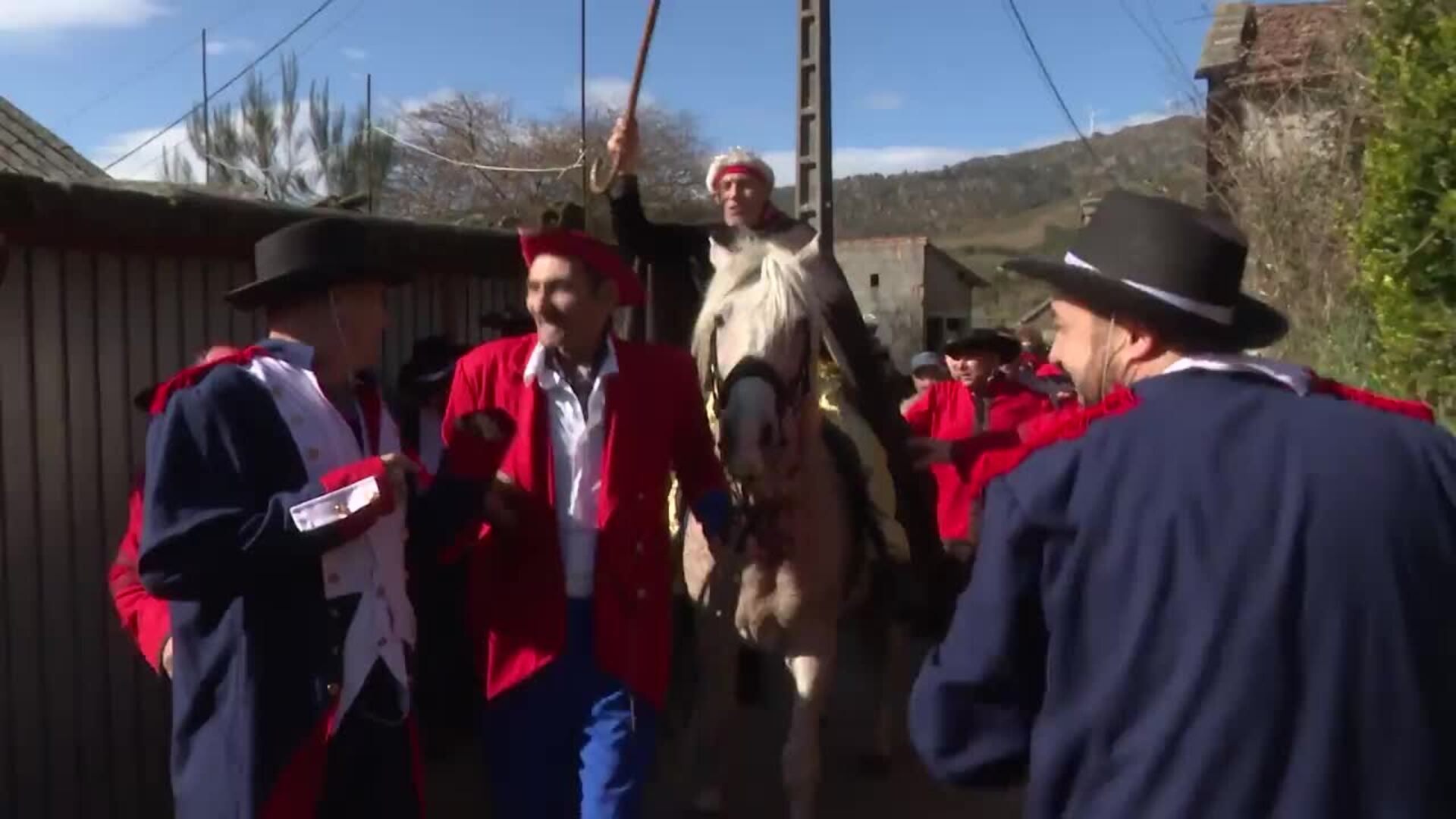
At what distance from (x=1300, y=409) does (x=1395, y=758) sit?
1.61 ft

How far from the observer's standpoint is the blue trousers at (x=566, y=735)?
121 inches

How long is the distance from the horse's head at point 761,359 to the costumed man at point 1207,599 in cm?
167

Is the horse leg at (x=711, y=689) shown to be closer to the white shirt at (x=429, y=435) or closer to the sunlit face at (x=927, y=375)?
the white shirt at (x=429, y=435)

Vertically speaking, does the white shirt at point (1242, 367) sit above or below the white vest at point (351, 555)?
above

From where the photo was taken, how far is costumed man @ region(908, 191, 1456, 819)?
1693 mm

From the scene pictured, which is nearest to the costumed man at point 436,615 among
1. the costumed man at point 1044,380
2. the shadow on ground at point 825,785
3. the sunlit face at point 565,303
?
the shadow on ground at point 825,785

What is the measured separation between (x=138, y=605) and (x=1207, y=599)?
2.26 metres

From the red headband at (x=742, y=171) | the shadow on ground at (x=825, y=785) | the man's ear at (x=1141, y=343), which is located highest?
the red headband at (x=742, y=171)

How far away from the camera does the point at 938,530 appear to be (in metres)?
5.53

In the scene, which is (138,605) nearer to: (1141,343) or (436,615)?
(1141,343)

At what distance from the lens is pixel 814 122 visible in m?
12.2

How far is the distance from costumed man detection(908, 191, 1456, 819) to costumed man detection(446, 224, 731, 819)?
1.32 m

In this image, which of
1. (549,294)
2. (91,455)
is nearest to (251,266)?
(91,455)

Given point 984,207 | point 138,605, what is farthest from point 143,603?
point 984,207
